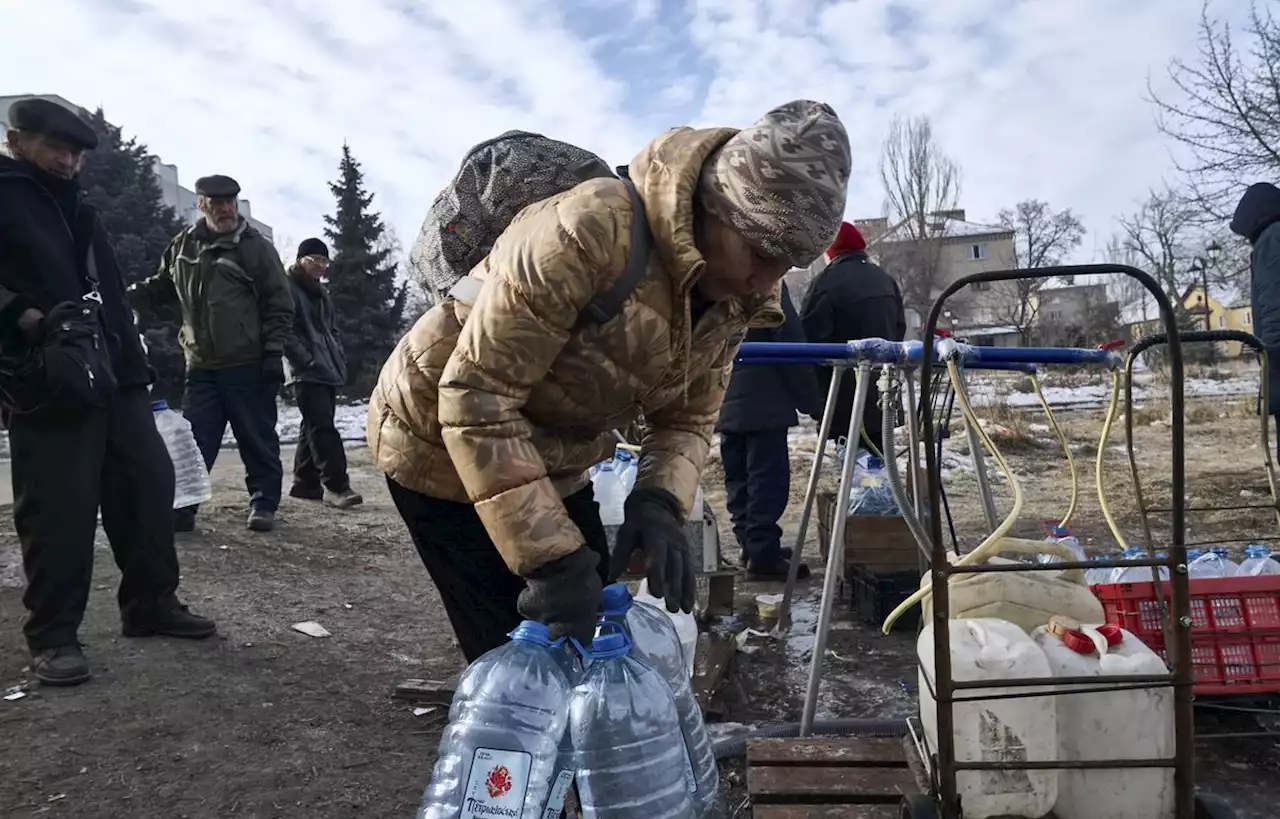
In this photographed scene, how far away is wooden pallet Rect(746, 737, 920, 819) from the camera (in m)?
2.13

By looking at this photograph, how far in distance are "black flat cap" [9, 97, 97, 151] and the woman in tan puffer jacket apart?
240 centimetres

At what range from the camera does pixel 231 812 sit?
2.74 meters

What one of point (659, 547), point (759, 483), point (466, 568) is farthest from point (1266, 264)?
point (466, 568)

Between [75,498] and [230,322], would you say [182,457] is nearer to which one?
[230,322]

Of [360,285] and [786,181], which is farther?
[360,285]

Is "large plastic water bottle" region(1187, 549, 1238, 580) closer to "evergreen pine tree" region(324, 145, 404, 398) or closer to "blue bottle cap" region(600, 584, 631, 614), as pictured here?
"blue bottle cap" region(600, 584, 631, 614)

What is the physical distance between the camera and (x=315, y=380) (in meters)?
7.51

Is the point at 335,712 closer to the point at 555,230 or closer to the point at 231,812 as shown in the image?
the point at 231,812

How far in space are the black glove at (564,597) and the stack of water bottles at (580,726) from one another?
0.06 meters

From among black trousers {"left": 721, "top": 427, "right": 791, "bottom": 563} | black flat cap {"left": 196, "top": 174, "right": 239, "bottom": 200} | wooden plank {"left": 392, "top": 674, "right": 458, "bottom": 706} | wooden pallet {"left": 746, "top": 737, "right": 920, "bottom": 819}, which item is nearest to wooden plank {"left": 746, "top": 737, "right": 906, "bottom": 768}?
wooden pallet {"left": 746, "top": 737, "right": 920, "bottom": 819}

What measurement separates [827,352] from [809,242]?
155 centimetres

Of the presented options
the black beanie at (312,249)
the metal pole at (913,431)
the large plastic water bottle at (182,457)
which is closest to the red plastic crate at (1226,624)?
the metal pole at (913,431)

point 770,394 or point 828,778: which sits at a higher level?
point 770,394

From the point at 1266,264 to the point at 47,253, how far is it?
650 centimetres
